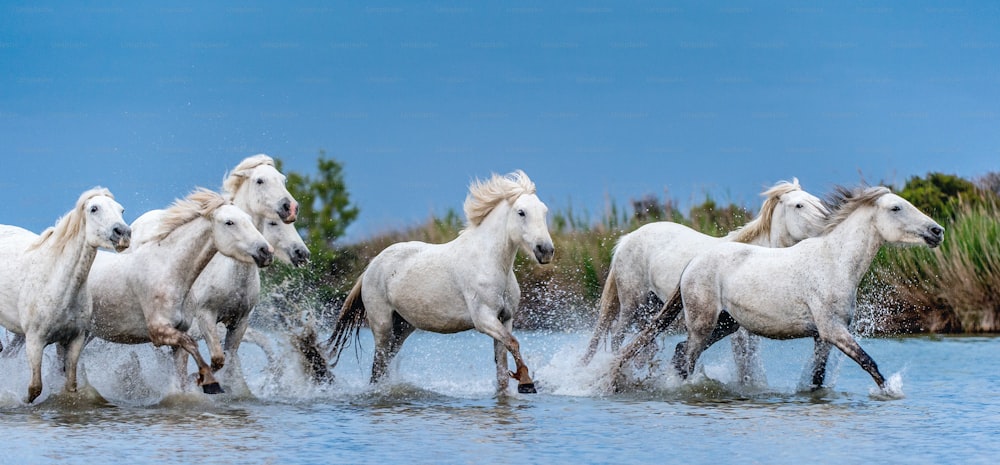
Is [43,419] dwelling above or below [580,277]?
below

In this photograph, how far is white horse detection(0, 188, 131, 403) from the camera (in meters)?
9.85

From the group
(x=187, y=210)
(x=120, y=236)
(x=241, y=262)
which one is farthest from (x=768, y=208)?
(x=120, y=236)

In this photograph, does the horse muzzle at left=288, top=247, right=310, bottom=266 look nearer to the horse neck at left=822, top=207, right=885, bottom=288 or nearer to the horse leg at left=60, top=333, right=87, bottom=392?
the horse leg at left=60, top=333, right=87, bottom=392

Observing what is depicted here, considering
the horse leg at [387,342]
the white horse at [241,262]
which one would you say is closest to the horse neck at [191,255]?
the white horse at [241,262]

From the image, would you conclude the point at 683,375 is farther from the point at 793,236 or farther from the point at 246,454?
the point at 246,454

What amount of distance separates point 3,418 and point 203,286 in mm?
1724

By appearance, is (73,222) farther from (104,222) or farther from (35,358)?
(35,358)

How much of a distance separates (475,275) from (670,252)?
225cm

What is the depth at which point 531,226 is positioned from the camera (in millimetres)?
10664

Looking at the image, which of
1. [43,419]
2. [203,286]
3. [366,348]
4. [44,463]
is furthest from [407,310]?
[366,348]

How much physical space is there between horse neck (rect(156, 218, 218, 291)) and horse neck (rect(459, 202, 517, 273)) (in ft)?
6.95

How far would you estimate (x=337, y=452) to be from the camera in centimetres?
838

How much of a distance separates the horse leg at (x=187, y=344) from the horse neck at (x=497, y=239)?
2.33m

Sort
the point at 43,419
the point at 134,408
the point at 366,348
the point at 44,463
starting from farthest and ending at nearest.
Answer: the point at 366,348
the point at 134,408
the point at 43,419
the point at 44,463
